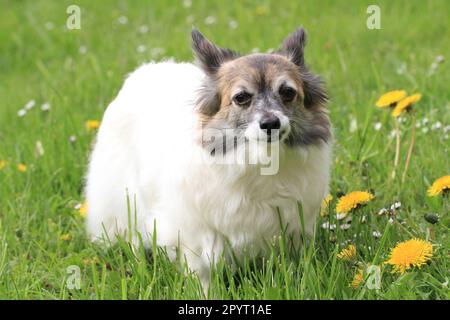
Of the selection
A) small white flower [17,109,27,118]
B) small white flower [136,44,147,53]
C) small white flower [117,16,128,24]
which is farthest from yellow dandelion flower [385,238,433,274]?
small white flower [117,16,128,24]

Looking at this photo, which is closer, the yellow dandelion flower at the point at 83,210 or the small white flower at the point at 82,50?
the yellow dandelion flower at the point at 83,210

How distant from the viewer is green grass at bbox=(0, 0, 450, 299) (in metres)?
3.73

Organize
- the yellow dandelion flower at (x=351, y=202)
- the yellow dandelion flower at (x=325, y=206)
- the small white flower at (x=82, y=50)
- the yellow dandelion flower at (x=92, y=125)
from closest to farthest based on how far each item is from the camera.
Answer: the yellow dandelion flower at (x=351, y=202) < the yellow dandelion flower at (x=325, y=206) < the yellow dandelion flower at (x=92, y=125) < the small white flower at (x=82, y=50)

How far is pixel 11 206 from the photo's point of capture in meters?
4.87

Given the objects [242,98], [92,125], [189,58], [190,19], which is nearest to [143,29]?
[190,19]

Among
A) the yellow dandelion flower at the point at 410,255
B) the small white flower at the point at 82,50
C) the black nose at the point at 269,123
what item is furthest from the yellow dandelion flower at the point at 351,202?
the small white flower at the point at 82,50

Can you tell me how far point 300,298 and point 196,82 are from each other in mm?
1340

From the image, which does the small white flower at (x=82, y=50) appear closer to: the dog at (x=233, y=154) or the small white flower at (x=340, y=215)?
the dog at (x=233, y=154)

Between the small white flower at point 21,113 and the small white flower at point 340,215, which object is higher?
the small white flower at point 21,113

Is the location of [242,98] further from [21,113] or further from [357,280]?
[21,113]

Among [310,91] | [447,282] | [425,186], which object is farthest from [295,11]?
[447,282]

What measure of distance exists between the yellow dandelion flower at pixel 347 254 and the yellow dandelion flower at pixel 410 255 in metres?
0.22

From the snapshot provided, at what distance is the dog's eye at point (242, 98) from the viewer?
357 cm

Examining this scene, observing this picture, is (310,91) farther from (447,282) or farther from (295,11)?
(295,11)
